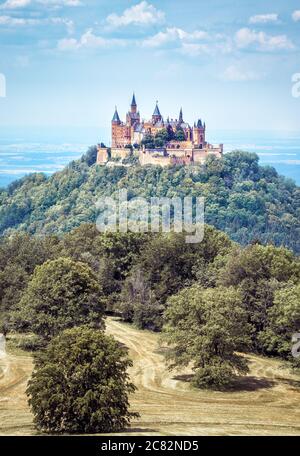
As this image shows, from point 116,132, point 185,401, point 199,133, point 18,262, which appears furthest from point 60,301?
point 116,132

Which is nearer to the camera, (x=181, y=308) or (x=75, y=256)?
(x=181, y=308)

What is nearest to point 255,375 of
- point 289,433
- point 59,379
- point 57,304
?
point 57,304

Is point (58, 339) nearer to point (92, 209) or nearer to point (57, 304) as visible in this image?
point (57, 304)

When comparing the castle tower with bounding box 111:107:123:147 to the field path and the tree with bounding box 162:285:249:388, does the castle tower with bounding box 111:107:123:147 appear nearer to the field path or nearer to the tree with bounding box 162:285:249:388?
the field path

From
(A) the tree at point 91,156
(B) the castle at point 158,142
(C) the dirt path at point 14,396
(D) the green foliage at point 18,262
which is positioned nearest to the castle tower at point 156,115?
(B) the castle at point 158,142

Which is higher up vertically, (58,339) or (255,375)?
(58,339)

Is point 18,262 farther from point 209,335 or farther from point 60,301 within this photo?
point 209,335
